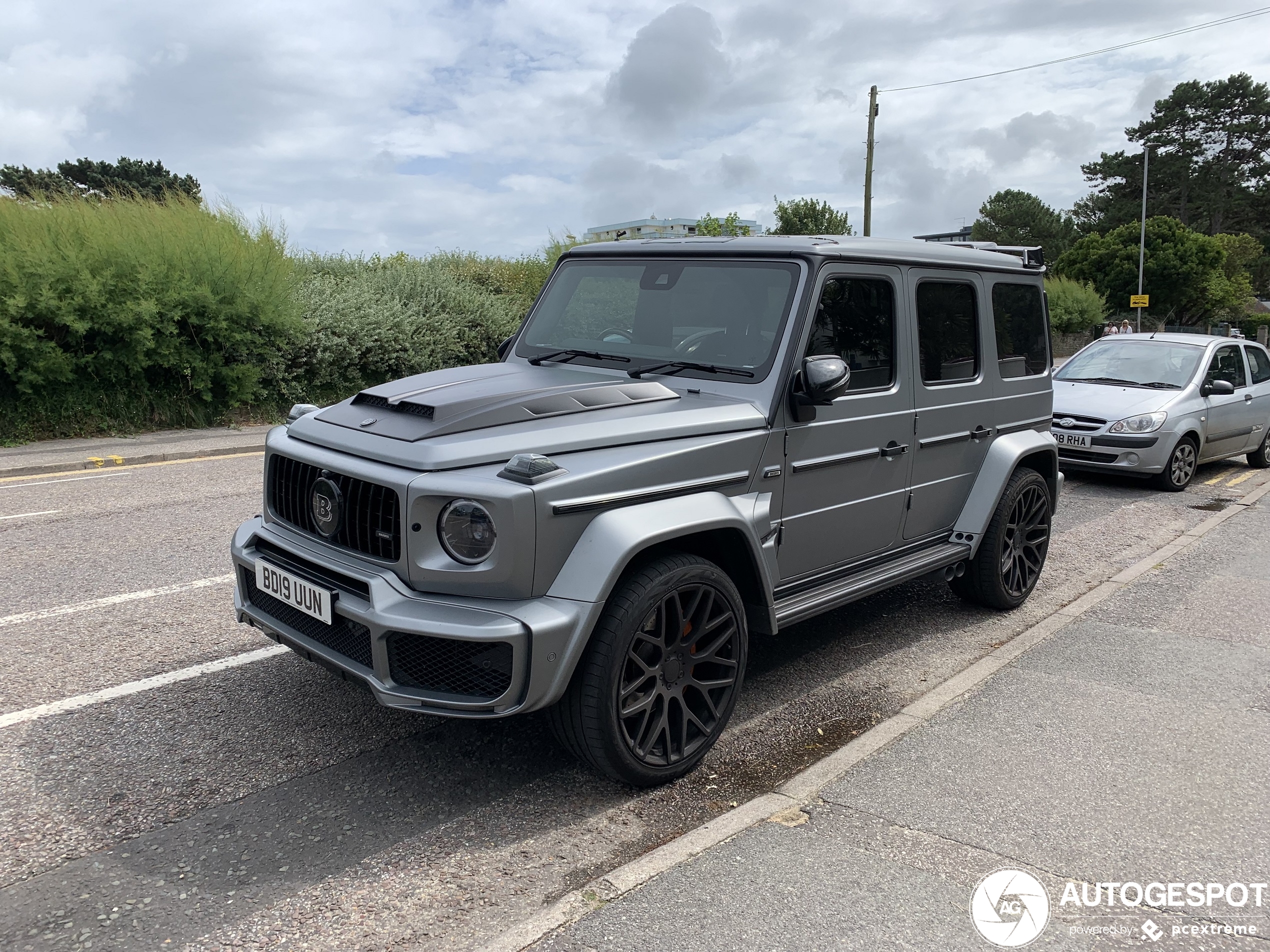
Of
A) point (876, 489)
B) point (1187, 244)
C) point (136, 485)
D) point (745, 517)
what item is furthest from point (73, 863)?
point (1187, 244)

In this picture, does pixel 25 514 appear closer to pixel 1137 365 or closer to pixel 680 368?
pixel 680 368

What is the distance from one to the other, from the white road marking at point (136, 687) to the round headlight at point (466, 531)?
1.70 m

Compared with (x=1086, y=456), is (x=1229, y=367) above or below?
above

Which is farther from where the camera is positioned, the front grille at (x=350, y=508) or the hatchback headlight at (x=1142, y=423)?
the hatchback headlight at (x=1142, y=423)

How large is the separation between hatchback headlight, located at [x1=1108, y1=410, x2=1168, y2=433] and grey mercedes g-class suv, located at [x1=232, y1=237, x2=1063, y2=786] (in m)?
5.75

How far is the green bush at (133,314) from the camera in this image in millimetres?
12164

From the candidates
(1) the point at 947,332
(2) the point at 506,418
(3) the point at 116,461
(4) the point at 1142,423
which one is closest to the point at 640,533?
(2) the point at 506,418

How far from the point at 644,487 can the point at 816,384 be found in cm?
90

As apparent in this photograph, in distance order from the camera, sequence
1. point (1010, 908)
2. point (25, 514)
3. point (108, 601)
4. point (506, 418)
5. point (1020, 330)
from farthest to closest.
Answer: point (25, 514)
point (1020, 330)
point (108, 601)
point (506, 418)
point (1010, 908)

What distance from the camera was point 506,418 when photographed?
137 inches

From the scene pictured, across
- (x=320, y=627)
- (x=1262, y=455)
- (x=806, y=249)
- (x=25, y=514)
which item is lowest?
(x=25, y=514)

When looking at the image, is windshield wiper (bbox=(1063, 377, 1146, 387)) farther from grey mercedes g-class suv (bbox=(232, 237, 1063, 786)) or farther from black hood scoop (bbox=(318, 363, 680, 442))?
black hood scoop (bbox=(318, 363, 680, 442))

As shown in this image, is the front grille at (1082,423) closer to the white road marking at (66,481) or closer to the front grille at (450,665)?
the front grille at (450,665)

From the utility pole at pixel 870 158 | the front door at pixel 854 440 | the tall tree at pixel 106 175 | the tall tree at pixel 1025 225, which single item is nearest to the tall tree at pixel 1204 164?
the tall tree at pixel 1025 225
